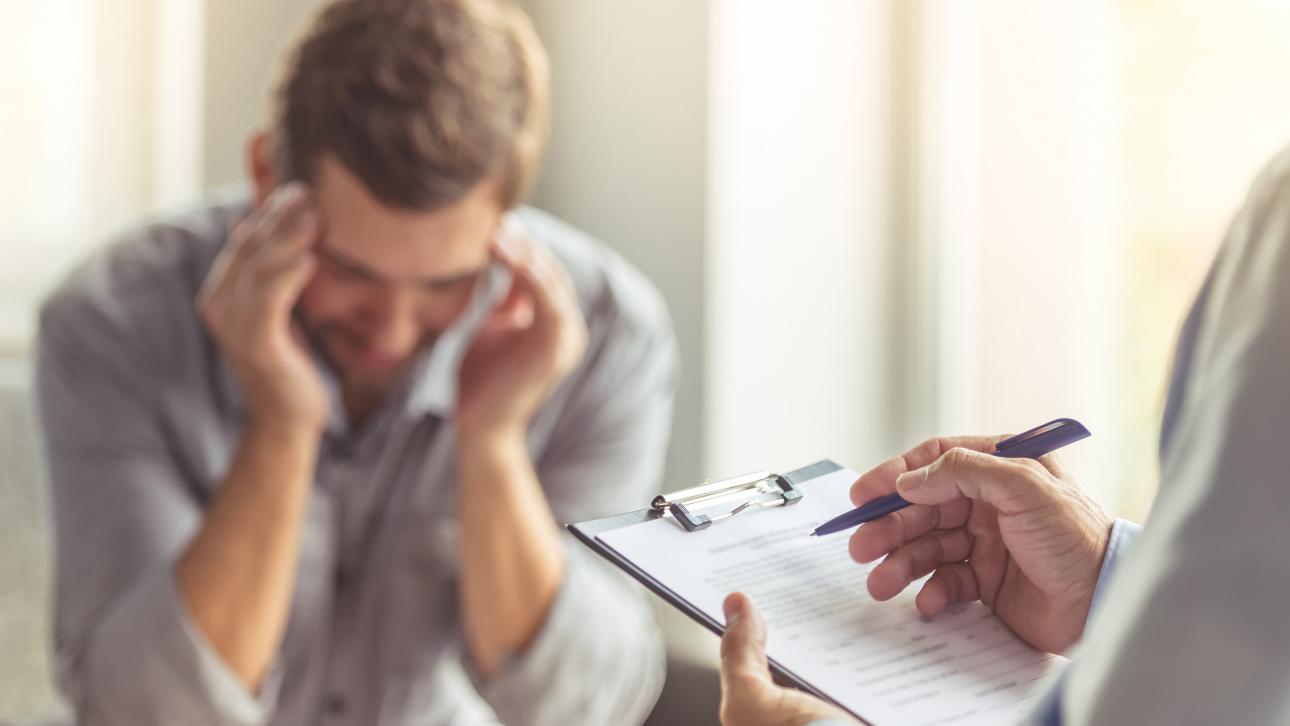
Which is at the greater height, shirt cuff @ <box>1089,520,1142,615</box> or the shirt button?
shirt cuff @ <box>1089,520,1142,615</box>

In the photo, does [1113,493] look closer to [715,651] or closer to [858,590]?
[715,651]

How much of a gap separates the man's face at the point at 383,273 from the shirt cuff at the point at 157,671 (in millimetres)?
215

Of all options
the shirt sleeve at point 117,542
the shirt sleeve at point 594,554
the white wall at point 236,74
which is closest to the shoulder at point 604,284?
the shirt sleeve at point 594,554

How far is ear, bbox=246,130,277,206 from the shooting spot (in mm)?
849

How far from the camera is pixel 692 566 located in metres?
0.45

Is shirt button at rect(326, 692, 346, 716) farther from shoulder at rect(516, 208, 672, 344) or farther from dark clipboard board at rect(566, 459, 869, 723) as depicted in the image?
dark clipboard board at rect(566, 459, 869, 723)

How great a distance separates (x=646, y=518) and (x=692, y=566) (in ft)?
0.11

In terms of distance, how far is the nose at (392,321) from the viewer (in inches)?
33.3

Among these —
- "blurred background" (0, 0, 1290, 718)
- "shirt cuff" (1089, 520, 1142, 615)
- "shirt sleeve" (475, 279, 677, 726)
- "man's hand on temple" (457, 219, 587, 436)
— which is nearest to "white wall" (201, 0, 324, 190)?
"blurred background" (0, 0, 1290, 718)

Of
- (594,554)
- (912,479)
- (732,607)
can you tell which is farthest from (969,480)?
(594,554)

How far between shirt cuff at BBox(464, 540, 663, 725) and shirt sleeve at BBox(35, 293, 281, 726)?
17cm

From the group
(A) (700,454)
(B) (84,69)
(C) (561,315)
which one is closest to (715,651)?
(A) (700,454)

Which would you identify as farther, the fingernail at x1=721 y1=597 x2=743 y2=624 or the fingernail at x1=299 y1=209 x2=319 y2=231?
the fingernail at x1=299 y1=209 x2=319 y2=231

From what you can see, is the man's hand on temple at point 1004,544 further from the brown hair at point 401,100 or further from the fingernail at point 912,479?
→ the brown hair at point 401,100
